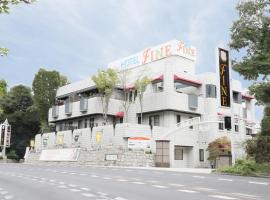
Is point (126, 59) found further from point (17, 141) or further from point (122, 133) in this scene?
point (17, 141)

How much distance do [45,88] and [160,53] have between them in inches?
694

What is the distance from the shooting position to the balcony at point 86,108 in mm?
51134

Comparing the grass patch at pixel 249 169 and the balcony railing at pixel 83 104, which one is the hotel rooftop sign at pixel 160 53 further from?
the grass patch at pixel 249 169

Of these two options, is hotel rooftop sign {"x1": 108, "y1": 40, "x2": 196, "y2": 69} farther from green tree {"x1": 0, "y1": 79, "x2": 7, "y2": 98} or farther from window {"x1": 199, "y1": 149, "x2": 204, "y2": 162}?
green tree {"x1": 0, "y1": 79, "x2": 7, "y2": 98}

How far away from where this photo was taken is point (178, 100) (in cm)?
4875

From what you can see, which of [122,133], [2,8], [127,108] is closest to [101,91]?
[127,108]

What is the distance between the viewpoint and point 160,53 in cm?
5475

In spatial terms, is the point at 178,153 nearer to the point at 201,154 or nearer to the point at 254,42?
the point at 201,154

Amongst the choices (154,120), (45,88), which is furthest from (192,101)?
(45,88)

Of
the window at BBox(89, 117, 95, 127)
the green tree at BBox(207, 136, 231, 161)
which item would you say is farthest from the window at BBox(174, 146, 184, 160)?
the window at BBox(89, 117, 95, 127)

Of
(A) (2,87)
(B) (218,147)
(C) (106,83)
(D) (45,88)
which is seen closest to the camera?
(A) (2,87)

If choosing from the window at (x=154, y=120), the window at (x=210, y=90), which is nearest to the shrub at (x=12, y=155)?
the window at (x=154, y=120)

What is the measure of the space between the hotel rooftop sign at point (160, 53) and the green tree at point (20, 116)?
60.8 ft

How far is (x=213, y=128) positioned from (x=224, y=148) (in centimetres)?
391
